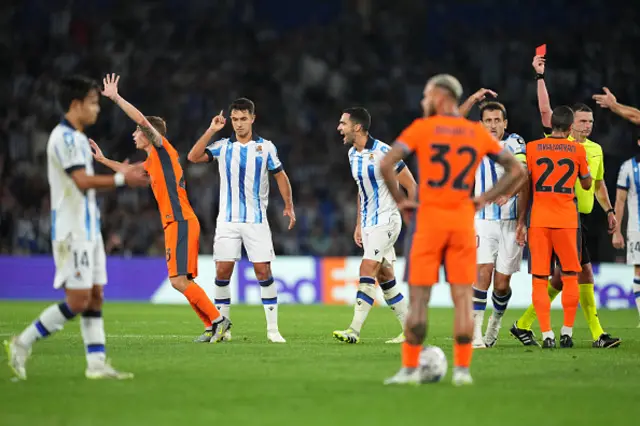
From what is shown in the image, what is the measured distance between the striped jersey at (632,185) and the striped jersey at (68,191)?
10289mm

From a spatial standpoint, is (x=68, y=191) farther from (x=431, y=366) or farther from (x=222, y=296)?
(x=222, y=296)

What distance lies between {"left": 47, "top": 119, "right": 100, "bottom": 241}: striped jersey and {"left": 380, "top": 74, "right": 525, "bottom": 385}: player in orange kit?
234 cm

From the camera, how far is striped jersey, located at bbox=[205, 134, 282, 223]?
1298 centimetres

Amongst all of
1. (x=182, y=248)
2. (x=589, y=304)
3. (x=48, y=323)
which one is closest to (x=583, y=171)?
(x=589, y=304)

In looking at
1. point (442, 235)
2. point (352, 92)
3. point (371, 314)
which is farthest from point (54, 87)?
point (442, 235)

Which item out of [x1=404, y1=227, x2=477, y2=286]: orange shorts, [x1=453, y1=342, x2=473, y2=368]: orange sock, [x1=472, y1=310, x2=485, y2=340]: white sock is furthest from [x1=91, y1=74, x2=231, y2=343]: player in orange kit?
[x1=453, y1=342, x2=473, y2=368]: orange sock

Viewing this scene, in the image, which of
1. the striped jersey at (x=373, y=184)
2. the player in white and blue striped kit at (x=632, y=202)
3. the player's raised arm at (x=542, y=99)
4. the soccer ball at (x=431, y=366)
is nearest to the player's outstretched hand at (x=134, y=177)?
the soccer ball at (x=431, y=366)

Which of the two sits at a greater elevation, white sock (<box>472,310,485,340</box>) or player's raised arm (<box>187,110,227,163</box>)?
player's raised arm (<box>187,110,227,163</box>)

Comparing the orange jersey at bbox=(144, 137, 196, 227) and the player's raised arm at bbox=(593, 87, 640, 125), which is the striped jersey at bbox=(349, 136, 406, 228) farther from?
the player's raised arm at bbox=(593, 87, 640, 125)

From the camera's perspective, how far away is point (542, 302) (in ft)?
37.5

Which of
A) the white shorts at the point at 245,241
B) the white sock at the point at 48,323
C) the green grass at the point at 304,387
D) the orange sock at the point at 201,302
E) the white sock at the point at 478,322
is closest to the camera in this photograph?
the green grass at the point at 304,387

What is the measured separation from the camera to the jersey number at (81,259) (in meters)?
8.13

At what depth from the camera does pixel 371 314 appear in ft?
64.8

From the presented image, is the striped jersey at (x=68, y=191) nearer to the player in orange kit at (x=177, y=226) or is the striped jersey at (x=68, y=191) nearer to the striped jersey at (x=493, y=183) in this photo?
the player in orange kit at (x=177, y=226)
